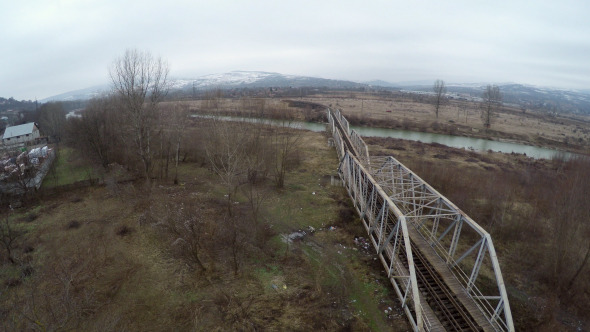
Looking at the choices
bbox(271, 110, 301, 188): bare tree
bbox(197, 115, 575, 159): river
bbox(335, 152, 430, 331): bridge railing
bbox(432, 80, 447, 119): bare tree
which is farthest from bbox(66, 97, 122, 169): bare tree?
bbox(432, 80, 447, 119): bare tree

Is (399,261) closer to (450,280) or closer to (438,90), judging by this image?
(450,280)

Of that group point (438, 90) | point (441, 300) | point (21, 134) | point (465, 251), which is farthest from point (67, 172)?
point (438, 90)

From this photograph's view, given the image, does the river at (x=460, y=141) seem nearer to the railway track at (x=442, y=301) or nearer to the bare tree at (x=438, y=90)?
the bare tree at (x=438, y=90)

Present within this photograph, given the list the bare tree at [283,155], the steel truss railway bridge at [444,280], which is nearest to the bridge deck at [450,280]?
the steel truss railway bridge at [444,280]

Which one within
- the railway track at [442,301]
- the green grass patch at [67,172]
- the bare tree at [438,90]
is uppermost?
the bare tree at [438,90]

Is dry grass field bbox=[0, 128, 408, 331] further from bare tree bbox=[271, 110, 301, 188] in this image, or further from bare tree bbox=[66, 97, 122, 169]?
bare tree bbox=[66, 97, 122, 169]
